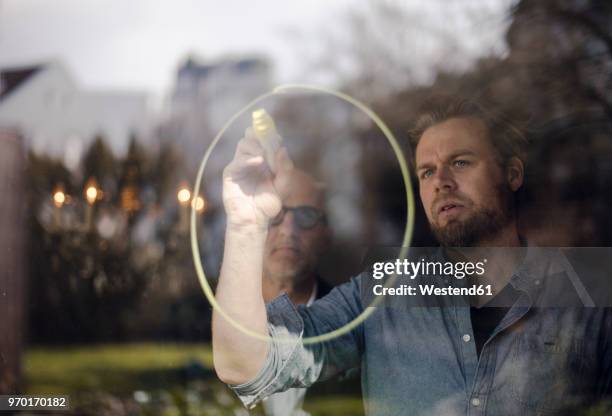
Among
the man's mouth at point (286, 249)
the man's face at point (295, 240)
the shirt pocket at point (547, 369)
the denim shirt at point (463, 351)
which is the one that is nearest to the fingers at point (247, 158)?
the man's face at point (295, 240)

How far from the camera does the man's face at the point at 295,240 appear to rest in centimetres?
238

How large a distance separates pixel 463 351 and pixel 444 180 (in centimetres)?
61

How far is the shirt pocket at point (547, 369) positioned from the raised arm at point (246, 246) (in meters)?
0.92

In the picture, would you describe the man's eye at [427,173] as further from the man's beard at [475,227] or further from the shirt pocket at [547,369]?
the shirt pocket at [547,369]

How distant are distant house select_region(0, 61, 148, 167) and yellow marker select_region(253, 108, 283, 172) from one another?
1.38 feet

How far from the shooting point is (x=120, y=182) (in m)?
2.43

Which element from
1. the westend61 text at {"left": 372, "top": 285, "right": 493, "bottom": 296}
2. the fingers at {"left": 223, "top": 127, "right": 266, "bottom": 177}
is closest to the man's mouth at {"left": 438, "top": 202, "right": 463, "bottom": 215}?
the westend61 text at {"left": 372, "top": 285, "right": 493, "bottom": 296}

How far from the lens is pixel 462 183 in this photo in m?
2.38

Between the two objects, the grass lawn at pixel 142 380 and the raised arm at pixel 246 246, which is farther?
the grass lawn at pixel 142 380

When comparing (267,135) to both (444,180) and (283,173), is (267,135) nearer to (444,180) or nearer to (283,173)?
(283,173)

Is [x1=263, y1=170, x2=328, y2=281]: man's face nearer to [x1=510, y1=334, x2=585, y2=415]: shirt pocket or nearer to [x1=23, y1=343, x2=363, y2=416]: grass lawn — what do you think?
[x1=23, y1=343, x2=363, y2=416]: grass lawn

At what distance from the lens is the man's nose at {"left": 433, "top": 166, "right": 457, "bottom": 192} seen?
238 cm

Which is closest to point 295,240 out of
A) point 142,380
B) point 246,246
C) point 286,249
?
point 286,249

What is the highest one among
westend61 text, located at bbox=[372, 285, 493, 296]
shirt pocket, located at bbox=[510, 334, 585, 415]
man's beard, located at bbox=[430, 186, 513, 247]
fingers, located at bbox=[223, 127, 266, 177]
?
fingers, located at bbox=[223, 127, 266, 177]
